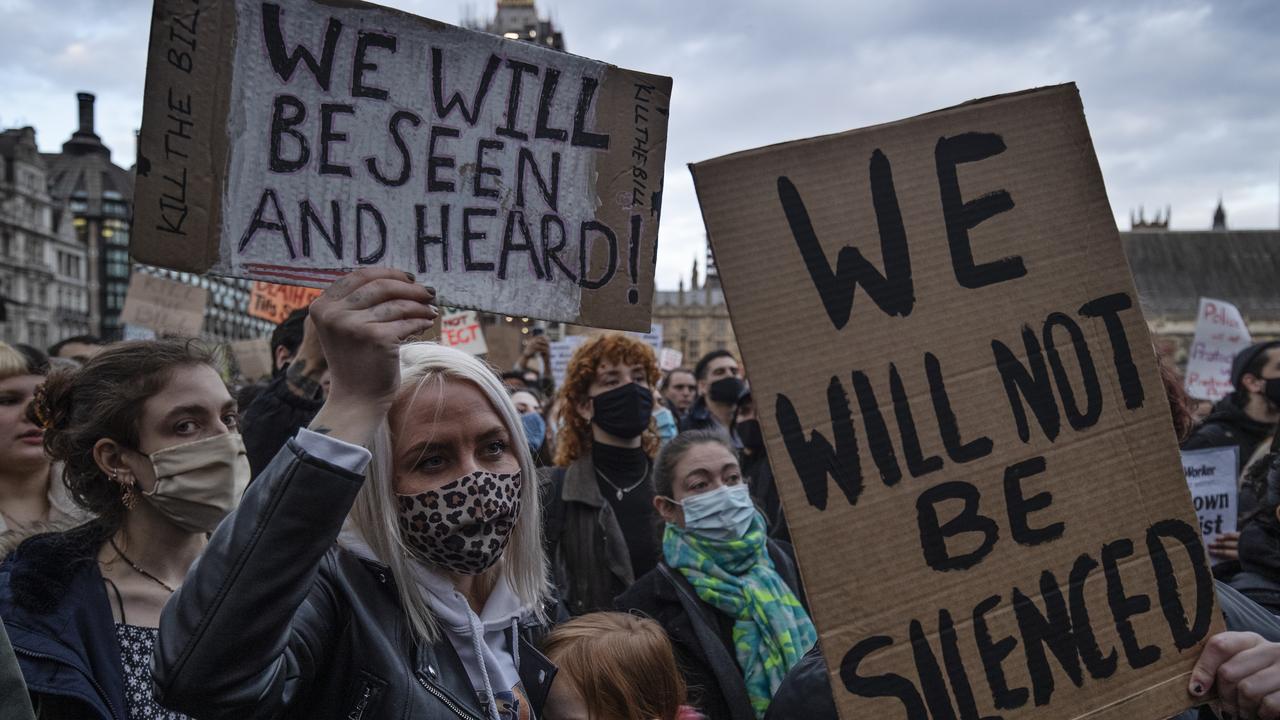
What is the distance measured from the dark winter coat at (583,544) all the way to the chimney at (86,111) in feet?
335

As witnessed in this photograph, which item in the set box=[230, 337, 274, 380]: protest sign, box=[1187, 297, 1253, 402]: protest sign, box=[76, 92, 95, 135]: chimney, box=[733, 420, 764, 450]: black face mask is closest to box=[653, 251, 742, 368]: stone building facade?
box=[76, 92, 95, 135]: chimney

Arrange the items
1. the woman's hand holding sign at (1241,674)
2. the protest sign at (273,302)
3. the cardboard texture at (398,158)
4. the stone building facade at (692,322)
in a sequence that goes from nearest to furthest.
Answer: the woman's hand holding sign at (1241,674) → the cardboard texture at (398,158) → the protest sign at (273,302) → the stone building facade at (692,322)

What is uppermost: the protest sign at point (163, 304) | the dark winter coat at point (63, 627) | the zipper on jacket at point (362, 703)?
the protest sign at point (163, 304)

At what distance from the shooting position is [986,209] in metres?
2.05

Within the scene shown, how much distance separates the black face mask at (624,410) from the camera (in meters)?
4.75

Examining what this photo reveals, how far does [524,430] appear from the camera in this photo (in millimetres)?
2223

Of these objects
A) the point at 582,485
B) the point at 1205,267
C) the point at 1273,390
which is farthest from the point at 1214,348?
the point at 1205,267

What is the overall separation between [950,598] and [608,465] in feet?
9.63

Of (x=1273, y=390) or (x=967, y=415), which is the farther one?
(x=1273, y=390)

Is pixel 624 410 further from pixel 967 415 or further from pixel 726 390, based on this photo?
pixel 967 415

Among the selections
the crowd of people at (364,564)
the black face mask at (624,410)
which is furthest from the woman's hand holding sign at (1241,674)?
the black face mask at (624,410)

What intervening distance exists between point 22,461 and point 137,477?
142cm

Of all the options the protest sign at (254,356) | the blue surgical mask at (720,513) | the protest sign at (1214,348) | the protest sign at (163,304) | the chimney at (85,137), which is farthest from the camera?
the chimney at (85,137)

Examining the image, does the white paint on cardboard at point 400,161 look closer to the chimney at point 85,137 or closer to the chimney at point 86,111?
the chimney at point 85,137
